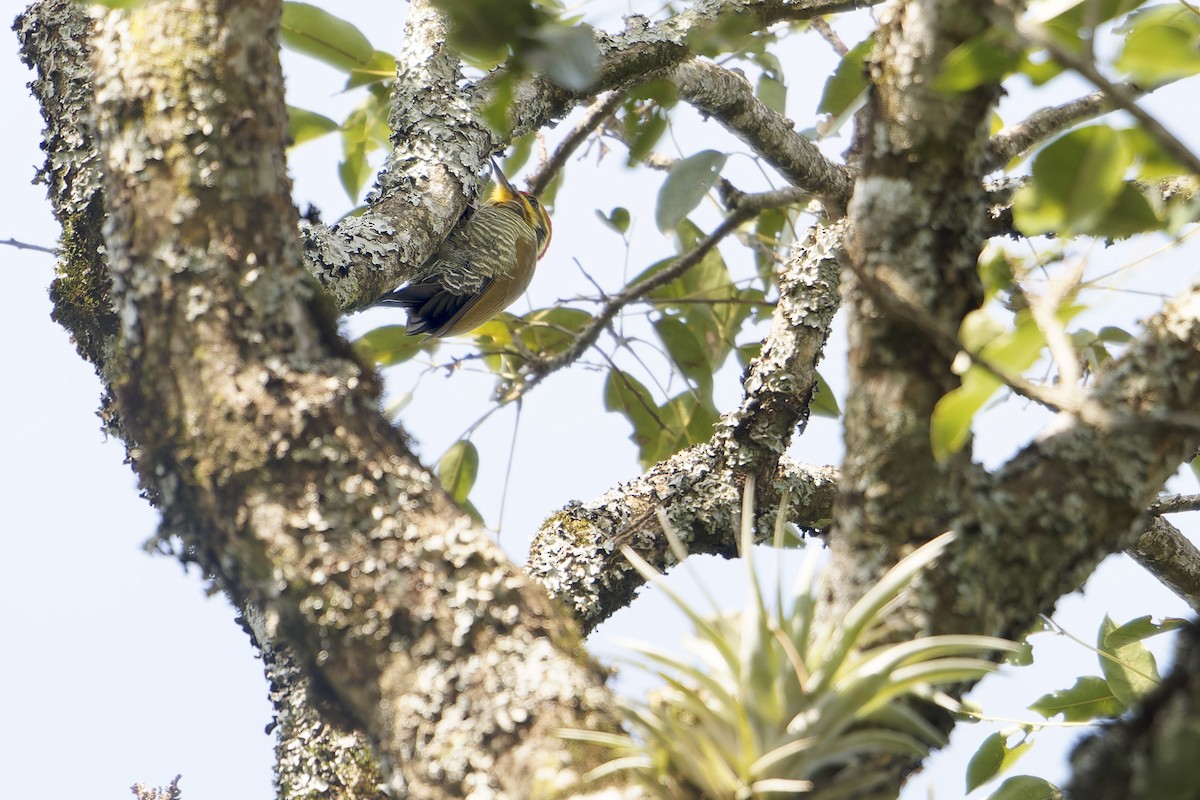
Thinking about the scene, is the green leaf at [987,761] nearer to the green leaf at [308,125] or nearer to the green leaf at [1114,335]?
the green leaf at [1114,335]

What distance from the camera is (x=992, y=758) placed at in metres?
1.72

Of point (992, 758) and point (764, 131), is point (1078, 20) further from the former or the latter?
point (764, 131)

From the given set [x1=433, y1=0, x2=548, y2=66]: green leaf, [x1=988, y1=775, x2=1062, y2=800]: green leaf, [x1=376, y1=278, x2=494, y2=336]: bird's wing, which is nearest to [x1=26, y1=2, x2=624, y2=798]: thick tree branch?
[x1=433, y1=0, x2=548, y2=66]: green leaf

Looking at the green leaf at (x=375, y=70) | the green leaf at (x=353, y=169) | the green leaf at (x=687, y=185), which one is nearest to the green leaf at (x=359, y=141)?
the green leaf at (x=353, y=169)

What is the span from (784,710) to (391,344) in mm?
1899

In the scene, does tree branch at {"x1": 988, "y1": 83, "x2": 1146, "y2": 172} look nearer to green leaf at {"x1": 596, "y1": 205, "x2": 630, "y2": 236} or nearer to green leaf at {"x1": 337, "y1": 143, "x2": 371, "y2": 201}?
green leaf at {"x1": 596, "y1": 205, "x2": 630, "y2": 236}

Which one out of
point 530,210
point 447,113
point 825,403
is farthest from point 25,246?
point 530,210

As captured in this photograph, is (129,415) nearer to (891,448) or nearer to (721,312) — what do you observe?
(891,448)

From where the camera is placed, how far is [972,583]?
3.03 feet

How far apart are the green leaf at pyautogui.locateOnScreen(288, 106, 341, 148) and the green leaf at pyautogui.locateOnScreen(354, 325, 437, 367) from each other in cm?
49

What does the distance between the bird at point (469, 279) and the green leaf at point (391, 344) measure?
2.63 ft

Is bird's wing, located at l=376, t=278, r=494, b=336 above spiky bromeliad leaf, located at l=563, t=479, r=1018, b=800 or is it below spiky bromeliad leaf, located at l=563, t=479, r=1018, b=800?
above

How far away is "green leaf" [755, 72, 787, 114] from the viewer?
8.89 ft

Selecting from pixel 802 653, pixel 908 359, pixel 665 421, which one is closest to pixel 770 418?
pixel 665 421
